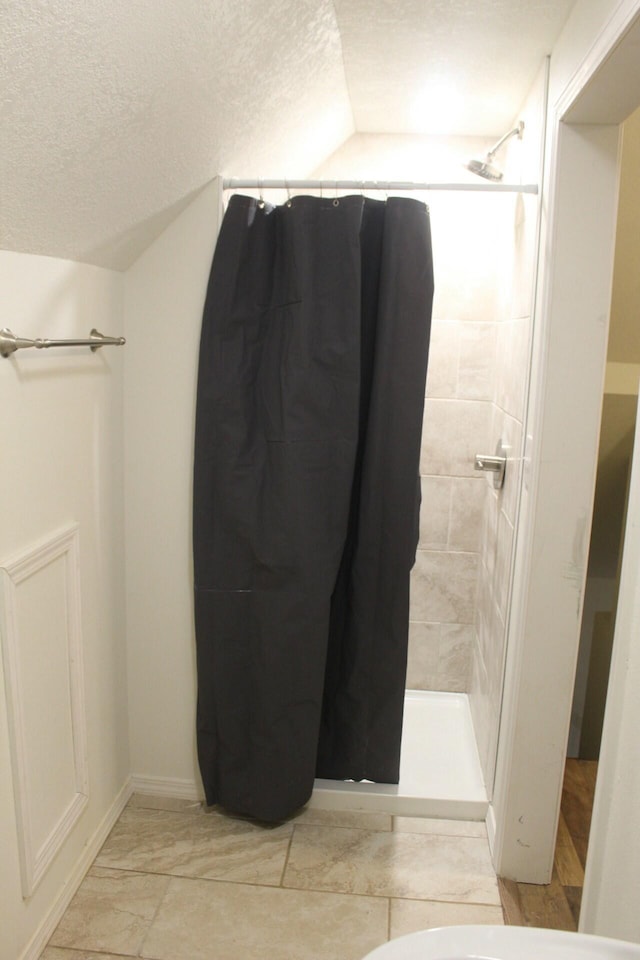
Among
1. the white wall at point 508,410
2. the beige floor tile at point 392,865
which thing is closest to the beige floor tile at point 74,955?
the beige floor tile at point 392,865

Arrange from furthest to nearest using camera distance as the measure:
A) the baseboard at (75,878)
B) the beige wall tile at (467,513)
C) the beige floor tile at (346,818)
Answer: the beige wall tile at (467,513) < the beige floor tile at (346,818) < the baseboard at (75,878)

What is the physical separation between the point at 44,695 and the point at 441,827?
120cm

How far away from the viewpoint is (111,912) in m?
1.71

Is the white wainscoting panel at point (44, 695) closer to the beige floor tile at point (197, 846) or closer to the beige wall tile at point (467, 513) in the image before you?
the beige floor tile at point (197, 846)

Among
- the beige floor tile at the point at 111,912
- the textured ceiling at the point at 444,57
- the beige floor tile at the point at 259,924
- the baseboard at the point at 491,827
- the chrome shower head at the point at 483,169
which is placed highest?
the textured ceiling at the point at 444,57

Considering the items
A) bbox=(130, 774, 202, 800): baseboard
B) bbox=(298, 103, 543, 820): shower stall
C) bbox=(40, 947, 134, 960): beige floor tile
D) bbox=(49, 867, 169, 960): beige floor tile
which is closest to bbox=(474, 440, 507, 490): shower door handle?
bbox=(298, 103, 543, 820): shower stall

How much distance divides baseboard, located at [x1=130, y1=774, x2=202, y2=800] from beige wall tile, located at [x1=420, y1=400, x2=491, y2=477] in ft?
4.21

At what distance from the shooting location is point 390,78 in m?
1.94

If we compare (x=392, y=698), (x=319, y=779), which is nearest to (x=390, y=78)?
(x=392, y=698)

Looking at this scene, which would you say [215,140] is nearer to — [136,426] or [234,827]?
[136,426]

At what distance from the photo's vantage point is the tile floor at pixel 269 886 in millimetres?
1645

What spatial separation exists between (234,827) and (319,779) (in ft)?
0.92

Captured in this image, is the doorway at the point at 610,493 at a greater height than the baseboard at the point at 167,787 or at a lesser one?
greater

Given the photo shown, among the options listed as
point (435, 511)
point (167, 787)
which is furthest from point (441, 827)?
point (435, 511)
